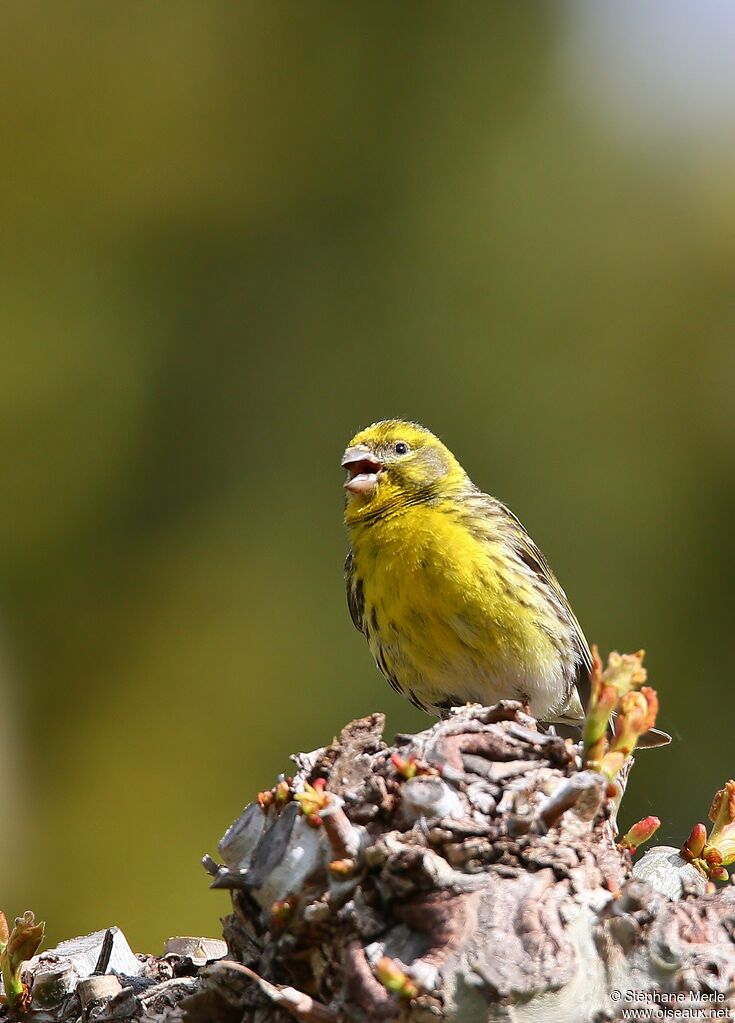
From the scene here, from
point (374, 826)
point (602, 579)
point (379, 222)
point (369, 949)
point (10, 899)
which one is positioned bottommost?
point (10, 899)

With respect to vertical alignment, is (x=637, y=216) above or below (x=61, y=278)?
below

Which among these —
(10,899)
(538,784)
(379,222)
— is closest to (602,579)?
(379,222)

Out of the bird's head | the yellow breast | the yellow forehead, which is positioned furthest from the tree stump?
the yellow forehead

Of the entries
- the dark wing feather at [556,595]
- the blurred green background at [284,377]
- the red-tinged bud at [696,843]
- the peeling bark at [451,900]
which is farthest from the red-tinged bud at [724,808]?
the blurred green background at [284,377]

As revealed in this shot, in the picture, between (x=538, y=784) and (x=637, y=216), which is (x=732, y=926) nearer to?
(x=538, y=784)

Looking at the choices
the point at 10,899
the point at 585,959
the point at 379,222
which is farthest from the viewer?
the point at 379,222

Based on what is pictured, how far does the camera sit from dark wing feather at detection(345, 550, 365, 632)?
14.1 feet

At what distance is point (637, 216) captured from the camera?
7.53 meters

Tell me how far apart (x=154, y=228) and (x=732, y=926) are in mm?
6925

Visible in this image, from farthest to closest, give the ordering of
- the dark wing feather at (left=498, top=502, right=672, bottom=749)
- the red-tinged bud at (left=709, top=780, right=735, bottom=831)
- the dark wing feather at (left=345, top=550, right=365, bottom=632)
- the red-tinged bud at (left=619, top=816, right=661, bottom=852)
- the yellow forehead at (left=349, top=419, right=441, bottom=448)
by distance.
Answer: the yellow forehead at (left=349, top=419, right=441, bottom=448) < the dark wing feather at (left=498, top=502, right=672, bottom=749) < the dark wing feather at (left=345, top=550, right=365, bottom=632) < the red-tinged bud at (left=709, top=780, right=735, bottom=831) < the red-tinged bud at (left=619, top=816, right=661, bottom=852)

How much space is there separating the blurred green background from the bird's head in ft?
7.15

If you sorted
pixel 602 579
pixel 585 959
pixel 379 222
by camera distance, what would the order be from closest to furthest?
pixel 585 959, pixel 602 579, pixel 379 222

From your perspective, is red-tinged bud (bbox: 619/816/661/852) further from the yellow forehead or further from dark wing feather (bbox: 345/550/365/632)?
the yellow forehead

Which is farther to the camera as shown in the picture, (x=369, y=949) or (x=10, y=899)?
(x=10, y=899)
